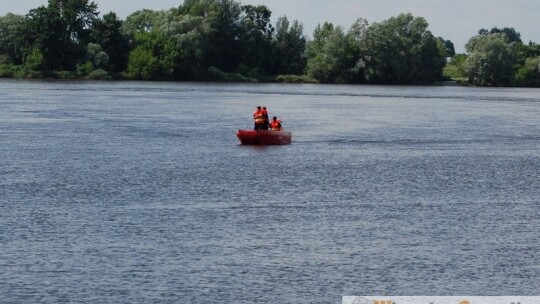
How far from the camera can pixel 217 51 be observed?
172 metres

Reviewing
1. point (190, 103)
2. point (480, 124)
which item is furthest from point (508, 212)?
point (190, 103)

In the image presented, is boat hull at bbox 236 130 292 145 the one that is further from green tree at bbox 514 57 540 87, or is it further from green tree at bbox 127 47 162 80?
green tree at bbox 514 57 540 87

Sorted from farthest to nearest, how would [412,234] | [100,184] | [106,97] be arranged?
[106,97], [100,184], [412,234]

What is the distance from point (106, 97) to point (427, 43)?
6548 centimetres

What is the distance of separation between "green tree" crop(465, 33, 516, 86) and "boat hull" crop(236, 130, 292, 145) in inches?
4421

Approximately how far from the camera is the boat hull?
5928 cm

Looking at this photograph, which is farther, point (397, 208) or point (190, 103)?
point (190, 103)

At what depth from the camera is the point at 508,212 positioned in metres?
37.9

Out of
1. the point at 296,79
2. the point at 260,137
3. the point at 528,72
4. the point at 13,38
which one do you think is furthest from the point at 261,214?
the point at 528,72

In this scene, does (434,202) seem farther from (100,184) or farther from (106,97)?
(106,97)

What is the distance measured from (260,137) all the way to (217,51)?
373 feet

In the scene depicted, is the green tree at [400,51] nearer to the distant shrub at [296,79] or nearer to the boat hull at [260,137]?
the distant shrub at [296,79]

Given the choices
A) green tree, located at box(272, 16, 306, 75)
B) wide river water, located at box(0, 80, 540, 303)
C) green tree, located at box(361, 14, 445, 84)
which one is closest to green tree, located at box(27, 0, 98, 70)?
green tree, located at box(272, 16, 306, 75)

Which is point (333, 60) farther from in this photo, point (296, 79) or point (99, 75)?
point (99, 75)
